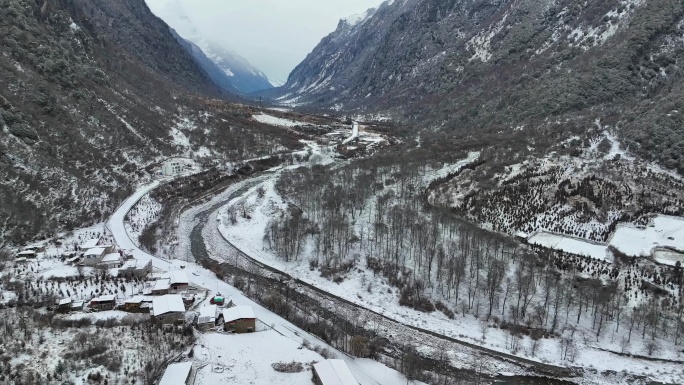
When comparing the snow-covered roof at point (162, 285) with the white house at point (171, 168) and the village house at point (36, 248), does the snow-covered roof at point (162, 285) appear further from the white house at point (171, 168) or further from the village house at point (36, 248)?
the white house at point (171, 168)

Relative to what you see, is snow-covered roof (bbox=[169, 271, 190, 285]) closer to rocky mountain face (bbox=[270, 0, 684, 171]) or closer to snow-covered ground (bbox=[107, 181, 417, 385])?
snow-covered ground (bbox=[107, 181, 417, 385])

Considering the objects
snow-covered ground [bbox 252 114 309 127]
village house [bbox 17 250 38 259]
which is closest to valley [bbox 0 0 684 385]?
village house [bbox 17 250 38 259]

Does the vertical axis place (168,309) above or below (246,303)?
below

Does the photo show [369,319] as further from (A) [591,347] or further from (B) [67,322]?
(B) [67,322]

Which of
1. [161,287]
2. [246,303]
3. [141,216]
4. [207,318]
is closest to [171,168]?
[141,216]

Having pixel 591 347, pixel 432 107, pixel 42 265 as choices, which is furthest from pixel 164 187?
pixel 432 107

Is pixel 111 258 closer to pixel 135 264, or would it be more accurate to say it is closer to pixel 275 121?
pixel 135 264
